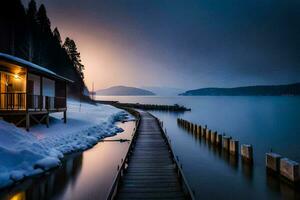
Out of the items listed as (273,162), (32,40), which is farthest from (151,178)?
(32,40)

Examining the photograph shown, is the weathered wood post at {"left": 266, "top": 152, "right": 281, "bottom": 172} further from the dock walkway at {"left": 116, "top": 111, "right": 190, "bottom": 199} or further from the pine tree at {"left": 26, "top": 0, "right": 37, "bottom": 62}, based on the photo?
the pine tree at {"left": 26, "top": 0, "right": 37, "bottom": 62}

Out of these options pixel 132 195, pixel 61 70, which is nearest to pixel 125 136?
pixel 132 195

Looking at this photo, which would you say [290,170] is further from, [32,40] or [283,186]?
[32,40]

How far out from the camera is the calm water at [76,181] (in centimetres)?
1059

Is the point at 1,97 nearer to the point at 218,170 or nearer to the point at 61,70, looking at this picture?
the point at 218,170

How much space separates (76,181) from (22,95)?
11.8 meters

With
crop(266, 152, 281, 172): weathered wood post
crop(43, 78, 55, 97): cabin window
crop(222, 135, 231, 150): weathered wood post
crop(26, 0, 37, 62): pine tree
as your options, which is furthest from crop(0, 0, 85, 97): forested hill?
crop(266, 152, 281, 172): weathered wood post

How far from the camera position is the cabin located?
17283 millimetres

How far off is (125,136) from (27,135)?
1243 centimetres

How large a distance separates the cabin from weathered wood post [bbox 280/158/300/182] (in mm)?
16804

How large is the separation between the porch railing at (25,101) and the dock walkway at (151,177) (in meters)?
9.42

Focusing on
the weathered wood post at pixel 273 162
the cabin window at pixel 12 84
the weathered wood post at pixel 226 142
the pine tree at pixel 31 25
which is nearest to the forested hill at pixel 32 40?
the pine tree at pixel 31 25

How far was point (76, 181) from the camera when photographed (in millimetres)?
12633

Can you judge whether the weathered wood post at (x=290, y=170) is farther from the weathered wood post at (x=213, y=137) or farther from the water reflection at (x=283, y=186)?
the weathered wood post at (x=213, y=137)
